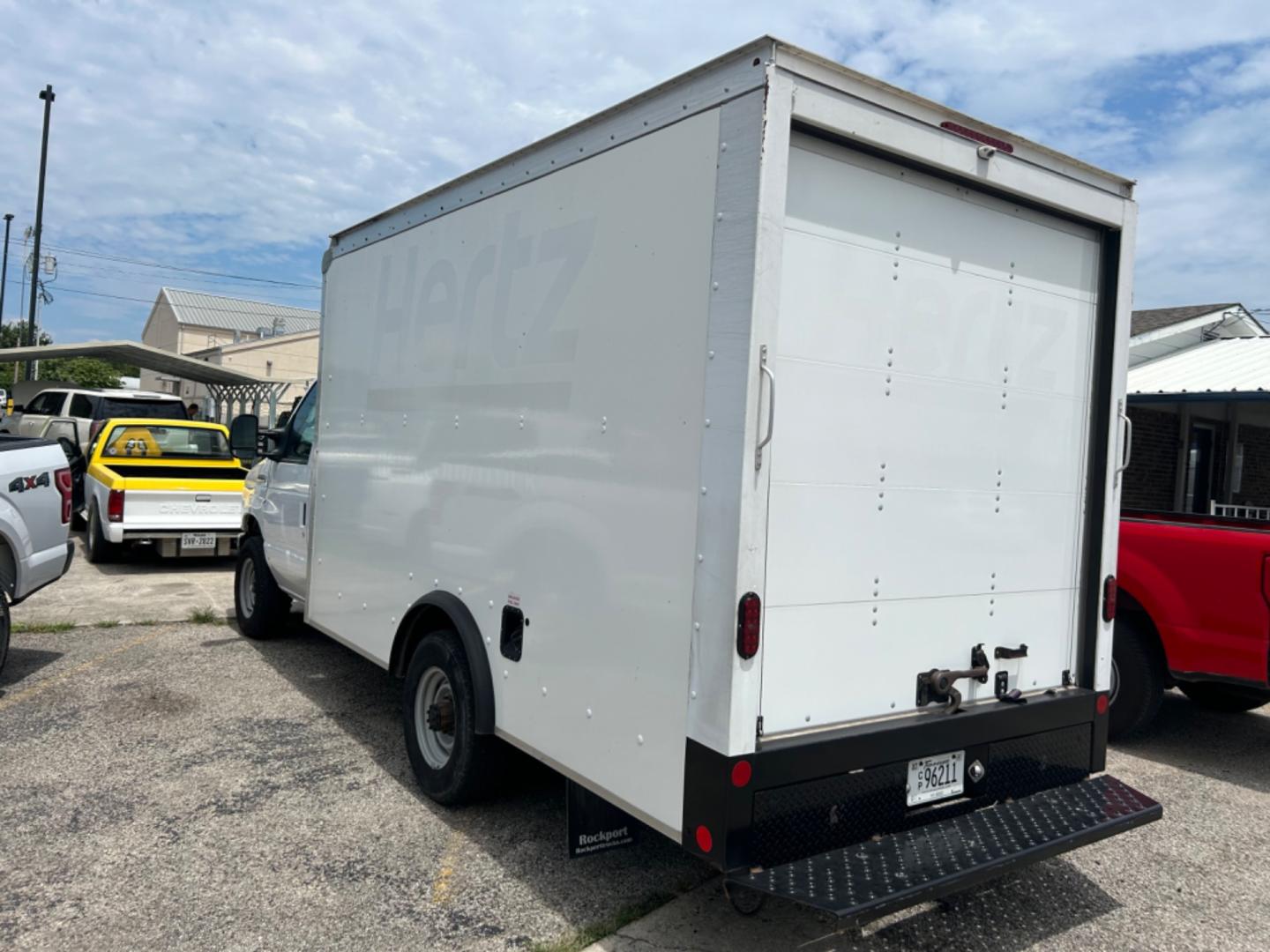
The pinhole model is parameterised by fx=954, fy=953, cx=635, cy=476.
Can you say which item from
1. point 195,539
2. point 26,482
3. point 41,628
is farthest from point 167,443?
point 26,482

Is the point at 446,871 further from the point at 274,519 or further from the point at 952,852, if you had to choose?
the point at 274,519

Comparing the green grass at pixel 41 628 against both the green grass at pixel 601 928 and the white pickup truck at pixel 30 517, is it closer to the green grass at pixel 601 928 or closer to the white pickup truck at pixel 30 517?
the white pickup truck at pixel 30 517

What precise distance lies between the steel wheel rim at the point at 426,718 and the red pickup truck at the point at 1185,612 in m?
3.92

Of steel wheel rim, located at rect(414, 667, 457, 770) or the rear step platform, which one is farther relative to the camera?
steel wheel rim, located at rect(414, 667, 457, 770)

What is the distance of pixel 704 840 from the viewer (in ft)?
9.01

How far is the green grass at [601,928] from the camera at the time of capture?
3.17m

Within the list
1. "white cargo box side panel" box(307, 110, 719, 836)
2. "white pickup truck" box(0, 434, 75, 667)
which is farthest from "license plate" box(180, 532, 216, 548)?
"white cargo box side panel" box(307, 110, 719, 836)

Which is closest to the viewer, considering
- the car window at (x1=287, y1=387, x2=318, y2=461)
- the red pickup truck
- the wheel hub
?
the wheel hub

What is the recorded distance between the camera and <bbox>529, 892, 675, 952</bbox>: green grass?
3.17 metres

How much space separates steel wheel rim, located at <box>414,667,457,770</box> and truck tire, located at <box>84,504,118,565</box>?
26.4 ft

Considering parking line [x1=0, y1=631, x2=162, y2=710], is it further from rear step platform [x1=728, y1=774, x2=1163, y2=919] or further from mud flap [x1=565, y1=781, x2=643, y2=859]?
rear step platform [x1=728, y1=774, x2=1163, y2=919]

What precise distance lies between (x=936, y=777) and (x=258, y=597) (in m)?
5.44

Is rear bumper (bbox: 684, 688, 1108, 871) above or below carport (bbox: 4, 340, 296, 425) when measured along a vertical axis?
below

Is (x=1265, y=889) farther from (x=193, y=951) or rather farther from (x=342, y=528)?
(x=342, y=528)
